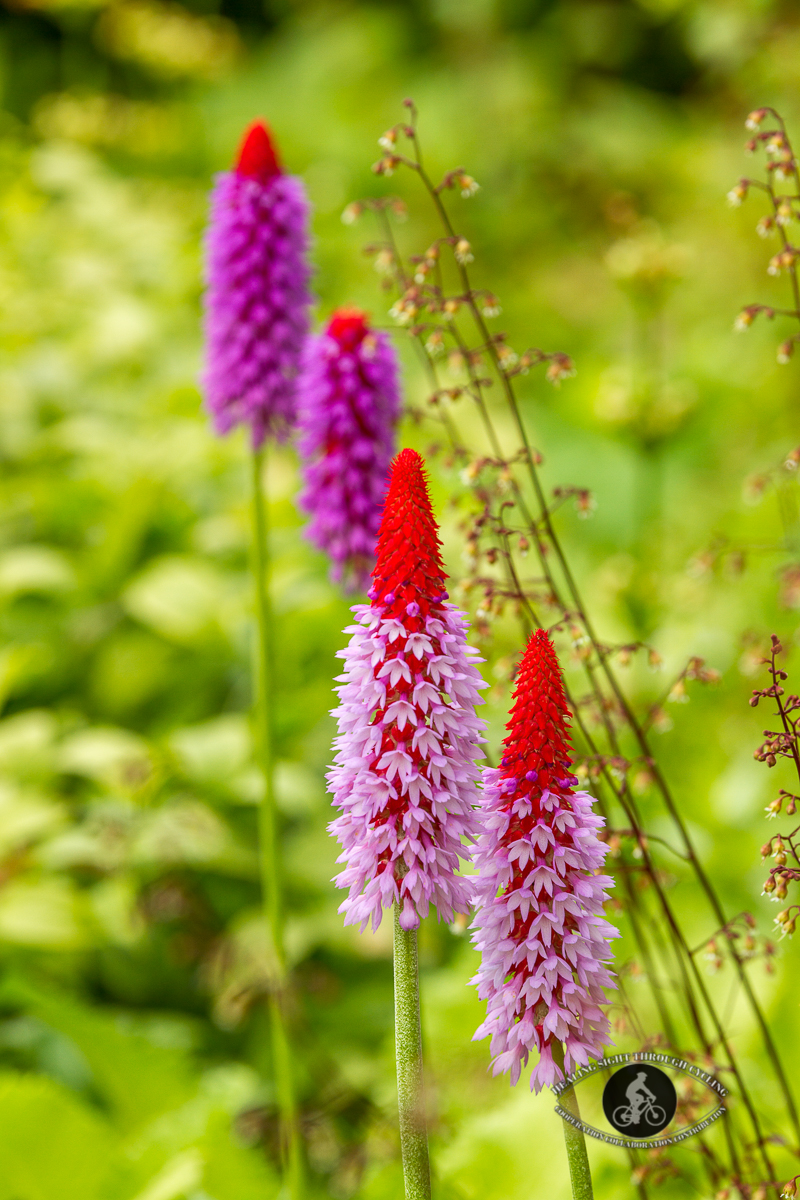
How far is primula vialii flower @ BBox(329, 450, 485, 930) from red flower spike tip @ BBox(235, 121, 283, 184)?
3.81 feet

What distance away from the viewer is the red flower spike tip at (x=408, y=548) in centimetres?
74

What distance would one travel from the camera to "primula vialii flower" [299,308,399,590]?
61.2 inches

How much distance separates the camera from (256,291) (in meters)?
1.79

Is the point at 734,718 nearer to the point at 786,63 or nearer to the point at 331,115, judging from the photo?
the point at 786,63

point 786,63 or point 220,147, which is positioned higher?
point 220,147

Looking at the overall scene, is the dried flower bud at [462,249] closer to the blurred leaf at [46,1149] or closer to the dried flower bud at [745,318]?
the dried flower bud at [745,318]

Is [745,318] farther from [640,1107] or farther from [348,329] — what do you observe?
[640,1107]

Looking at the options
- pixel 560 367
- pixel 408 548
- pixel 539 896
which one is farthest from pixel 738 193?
pixel 539 896

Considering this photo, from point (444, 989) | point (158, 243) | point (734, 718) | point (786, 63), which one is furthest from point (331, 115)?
point (444, 989)

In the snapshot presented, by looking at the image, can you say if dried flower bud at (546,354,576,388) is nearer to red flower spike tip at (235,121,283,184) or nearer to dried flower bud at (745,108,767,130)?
dried flower bud at (745,108,767,130)

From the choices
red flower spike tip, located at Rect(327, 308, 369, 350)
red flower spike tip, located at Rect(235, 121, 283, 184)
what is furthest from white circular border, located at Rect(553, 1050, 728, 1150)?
red flower spike tip, located at Rect(235, 121, 283, 184)

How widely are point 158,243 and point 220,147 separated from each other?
8.50 ft

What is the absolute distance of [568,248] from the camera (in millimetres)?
6855

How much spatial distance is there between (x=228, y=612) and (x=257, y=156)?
1.65 metres
